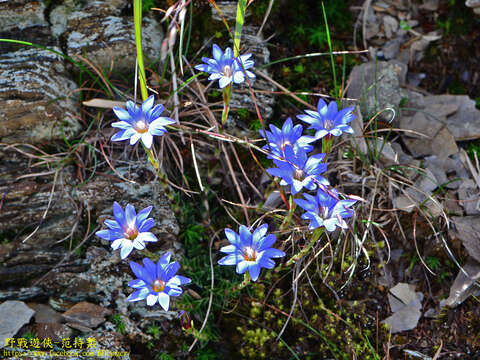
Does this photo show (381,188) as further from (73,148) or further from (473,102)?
(73,148)

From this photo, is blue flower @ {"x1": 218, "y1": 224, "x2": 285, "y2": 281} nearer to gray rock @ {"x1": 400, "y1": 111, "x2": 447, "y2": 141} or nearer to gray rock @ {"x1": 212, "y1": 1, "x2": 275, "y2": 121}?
gray rock @ {"x1": 212, "y1": 1, "x2": 275, "y2": 121}

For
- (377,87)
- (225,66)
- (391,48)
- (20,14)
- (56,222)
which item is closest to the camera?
(225,66)

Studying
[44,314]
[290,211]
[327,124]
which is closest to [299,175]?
[290,211]

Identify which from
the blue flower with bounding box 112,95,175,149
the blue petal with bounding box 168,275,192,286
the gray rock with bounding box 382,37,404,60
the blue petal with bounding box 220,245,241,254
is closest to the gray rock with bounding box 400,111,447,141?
the gray rock with bounding box 382,37,404,60

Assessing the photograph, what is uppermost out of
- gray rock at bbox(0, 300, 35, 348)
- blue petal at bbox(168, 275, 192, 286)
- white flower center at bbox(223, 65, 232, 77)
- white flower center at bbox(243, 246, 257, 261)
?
white flower center at bbox(223, 65, 232, 77)

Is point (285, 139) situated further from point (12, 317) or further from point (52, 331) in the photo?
point (12, 317)

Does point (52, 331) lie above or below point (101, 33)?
below
